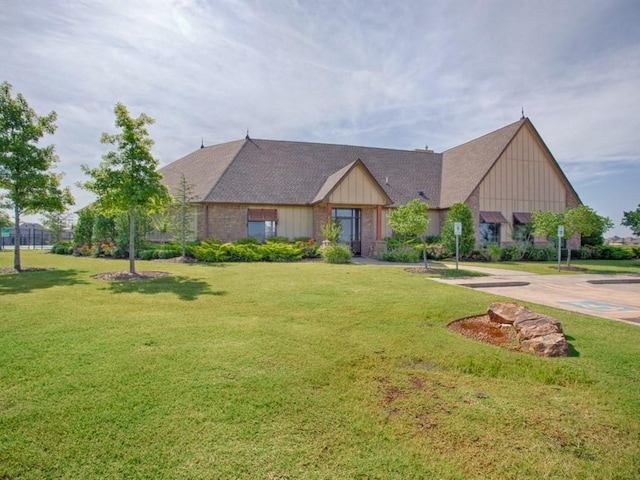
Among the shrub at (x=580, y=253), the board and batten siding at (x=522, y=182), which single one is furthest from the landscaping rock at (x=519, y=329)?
the shrub at (x=580, y=253)

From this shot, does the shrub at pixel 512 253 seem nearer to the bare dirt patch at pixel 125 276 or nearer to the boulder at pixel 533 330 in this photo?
the boulder at pixel 533 330

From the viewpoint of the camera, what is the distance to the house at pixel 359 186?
20688 mm

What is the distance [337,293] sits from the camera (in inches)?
341

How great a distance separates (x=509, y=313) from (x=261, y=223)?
16922 millimetres

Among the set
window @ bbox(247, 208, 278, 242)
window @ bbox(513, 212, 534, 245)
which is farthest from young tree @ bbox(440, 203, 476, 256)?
window @ bbox(247, 208, 278, 242)

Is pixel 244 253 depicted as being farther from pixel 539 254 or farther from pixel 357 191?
pixel 539 254

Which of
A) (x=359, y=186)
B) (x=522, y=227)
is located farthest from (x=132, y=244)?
(x=522, y=227)

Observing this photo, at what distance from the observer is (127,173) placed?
1163 cm

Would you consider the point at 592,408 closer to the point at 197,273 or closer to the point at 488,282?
the point at 488,282

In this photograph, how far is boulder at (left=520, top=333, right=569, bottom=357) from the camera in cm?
462

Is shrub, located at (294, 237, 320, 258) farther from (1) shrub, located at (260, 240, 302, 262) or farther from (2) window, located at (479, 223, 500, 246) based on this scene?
(2) window, located at (479, 223, 500, 246)

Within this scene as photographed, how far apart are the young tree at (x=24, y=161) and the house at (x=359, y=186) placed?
7.70m

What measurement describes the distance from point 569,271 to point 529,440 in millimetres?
15479

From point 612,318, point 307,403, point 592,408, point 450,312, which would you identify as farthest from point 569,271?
point 307,403
